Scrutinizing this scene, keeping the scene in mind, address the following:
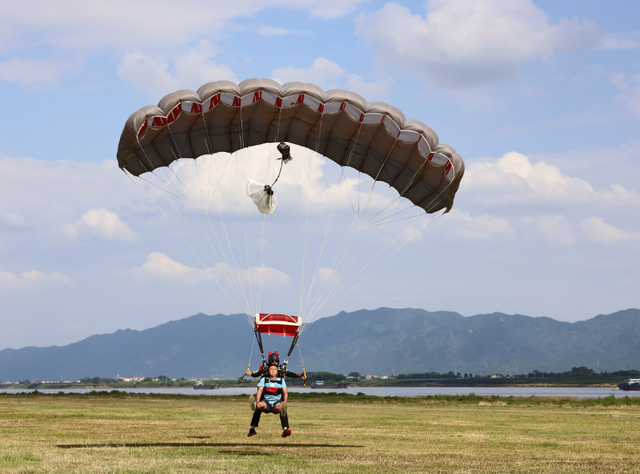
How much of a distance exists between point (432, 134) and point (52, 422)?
17077mm

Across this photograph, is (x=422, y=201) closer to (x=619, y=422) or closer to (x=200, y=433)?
(x=200, y=433)

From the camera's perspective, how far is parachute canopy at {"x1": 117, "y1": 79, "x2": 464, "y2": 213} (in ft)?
62.2

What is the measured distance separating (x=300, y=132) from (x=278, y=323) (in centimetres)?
681

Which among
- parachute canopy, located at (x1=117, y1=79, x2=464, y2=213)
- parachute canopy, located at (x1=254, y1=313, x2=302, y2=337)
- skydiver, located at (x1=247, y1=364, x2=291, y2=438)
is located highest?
parachute canopy, located at (x1=117, y1=79, x2=464, y2=213)

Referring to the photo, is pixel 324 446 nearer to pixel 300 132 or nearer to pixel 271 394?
pixel 271 394

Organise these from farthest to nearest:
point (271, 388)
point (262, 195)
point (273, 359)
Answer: point (262, 195), point (273, 359), point (271, 388)

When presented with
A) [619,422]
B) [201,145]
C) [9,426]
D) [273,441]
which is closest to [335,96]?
[201,145]

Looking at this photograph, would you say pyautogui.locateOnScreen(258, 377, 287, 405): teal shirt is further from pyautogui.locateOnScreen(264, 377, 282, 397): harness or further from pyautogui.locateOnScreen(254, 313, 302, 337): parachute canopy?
pyautogui.locateOnScreen(254, 313, 302, 337): parachute canopy

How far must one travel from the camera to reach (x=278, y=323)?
1769cm

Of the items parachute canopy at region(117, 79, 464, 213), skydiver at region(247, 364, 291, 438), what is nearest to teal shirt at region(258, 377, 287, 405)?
skydiver at region(247, 364, 291, 438)

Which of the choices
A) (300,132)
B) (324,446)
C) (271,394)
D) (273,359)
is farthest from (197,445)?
(300,132)

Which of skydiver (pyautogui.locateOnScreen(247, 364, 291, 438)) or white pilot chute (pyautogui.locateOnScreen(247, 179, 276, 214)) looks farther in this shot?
white pilot chute (pyautogui.locateOnScreen(247, 179, 276, 214))

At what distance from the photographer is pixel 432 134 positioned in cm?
2044

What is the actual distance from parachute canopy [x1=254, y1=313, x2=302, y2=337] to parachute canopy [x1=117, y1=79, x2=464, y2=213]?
6.00 m
